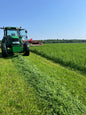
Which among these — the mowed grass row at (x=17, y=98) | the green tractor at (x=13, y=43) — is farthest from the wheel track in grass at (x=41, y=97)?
the green tractor at (x=13, y=43)

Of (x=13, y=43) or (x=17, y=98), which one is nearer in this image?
(x=17, y=98)

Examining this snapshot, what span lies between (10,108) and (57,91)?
4.55ft

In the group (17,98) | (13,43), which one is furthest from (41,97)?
(13,43)

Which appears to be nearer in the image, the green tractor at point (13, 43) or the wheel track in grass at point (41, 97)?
the wheel track in grass at point (41, 97)

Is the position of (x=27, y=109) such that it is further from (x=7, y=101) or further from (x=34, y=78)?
(x=34, y=78)

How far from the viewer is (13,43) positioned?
26.0 feet

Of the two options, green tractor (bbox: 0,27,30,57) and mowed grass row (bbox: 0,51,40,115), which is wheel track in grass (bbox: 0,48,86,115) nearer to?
mowed grass row (bbox: 0,51,40,115)

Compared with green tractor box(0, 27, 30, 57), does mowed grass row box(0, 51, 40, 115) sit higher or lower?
lower

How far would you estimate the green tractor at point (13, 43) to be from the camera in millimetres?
7793

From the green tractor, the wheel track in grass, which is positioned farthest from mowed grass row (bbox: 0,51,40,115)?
the green tractor

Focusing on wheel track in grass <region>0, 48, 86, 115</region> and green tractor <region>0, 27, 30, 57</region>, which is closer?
wheel track in grass <region>0, 48, 86, 115</region>

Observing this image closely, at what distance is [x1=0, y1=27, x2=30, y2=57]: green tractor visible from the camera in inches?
307

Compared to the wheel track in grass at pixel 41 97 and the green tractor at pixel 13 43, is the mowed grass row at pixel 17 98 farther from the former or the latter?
the green tractor at pixel 13 43

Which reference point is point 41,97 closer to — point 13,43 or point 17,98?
point 17,98
